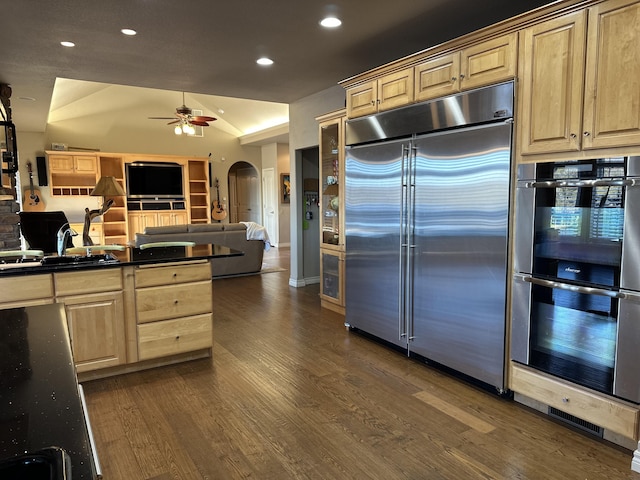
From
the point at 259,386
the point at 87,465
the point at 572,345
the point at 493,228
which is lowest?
the point at 259,386

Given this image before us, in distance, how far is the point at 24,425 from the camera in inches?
34.0

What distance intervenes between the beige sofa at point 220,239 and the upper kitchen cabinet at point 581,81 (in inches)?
197

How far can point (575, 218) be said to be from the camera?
7.62ft

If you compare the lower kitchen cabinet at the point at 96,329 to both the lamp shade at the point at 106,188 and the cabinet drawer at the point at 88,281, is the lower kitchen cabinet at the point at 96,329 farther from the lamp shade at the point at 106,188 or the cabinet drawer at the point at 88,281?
the lamp shade at the point at 106,188

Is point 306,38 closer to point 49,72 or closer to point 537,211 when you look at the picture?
point 537,211

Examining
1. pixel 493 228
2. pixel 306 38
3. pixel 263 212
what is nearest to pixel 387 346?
pixel 493 228

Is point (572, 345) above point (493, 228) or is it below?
below

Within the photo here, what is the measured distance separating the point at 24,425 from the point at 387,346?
122 inches

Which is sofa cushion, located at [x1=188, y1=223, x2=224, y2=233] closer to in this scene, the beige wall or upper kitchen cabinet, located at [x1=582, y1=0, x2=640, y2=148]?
the beige wall

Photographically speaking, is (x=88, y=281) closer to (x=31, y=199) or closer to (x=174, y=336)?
(x=174, y=336)

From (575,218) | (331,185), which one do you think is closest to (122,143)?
(331,185)

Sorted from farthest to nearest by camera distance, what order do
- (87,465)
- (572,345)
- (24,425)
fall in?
1. (572,345)
2. (24,425)
3. (87,465)

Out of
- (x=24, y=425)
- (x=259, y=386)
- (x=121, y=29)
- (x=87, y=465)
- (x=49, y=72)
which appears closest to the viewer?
(x=87, y=465)

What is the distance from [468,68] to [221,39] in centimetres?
199
